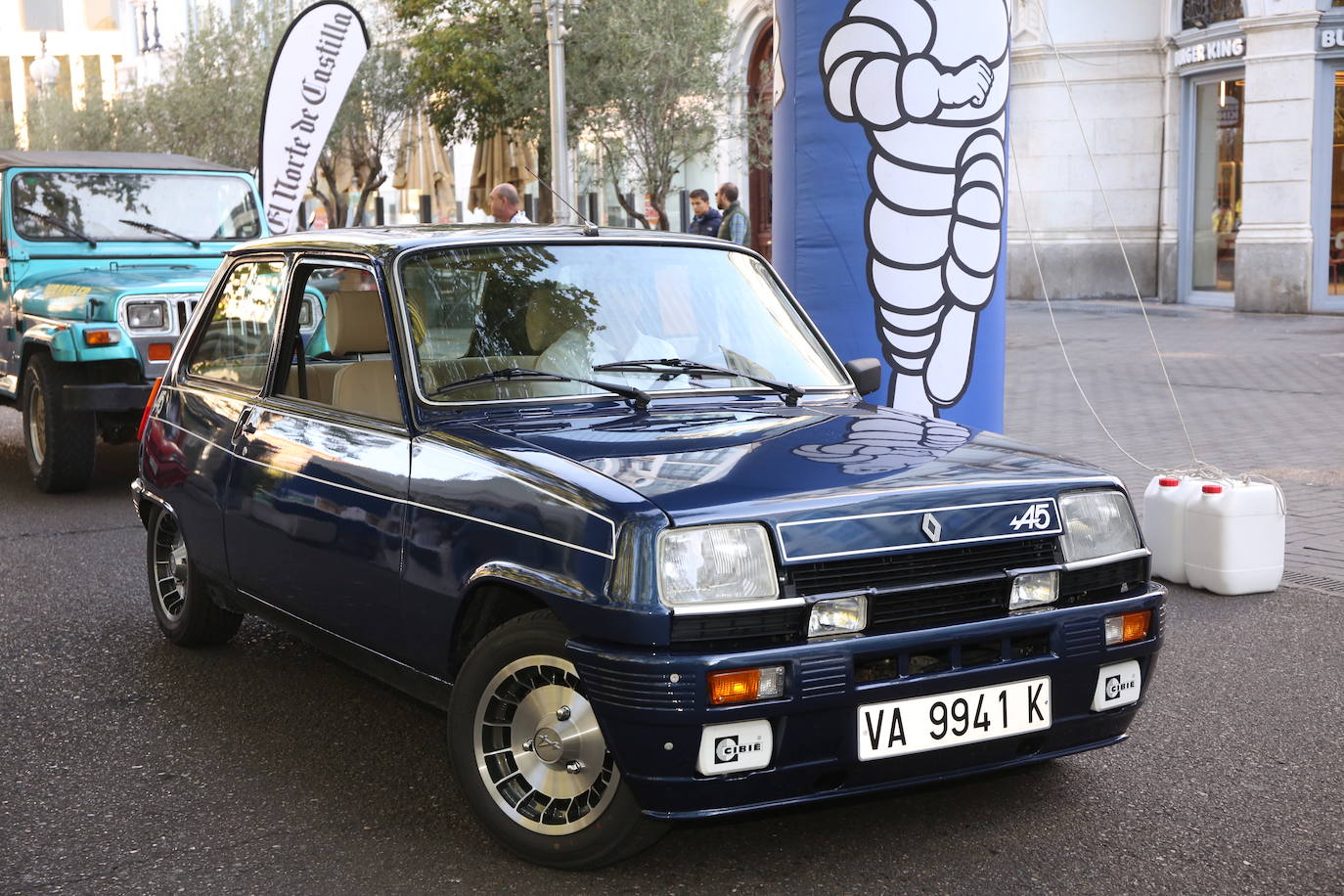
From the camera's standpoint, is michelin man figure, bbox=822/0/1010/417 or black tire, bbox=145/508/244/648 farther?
michelin man figure, bbox=822/0/1010/417

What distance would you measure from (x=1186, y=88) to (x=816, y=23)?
61.3 ft

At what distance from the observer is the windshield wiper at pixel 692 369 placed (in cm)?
439

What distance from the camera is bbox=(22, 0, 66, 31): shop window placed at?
258ft

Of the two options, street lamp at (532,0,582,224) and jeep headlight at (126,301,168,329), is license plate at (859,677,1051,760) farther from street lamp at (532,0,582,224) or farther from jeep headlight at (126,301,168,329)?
street lamp at (532,0,582,224)

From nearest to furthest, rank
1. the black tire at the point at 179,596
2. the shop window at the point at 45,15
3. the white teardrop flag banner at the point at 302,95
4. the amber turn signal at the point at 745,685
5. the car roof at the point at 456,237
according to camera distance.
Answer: the amber turn signal at the point at 745,685, the car roof at the point at 456,237, the black tire at the point at 179,596, the white teardrop flag banner at the point at 302,95, the shop window at the point at 45,15

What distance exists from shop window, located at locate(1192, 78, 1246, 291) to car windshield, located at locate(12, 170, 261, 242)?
53.5ft

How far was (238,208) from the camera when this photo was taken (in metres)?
11.2

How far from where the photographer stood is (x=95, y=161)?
36.0 feet

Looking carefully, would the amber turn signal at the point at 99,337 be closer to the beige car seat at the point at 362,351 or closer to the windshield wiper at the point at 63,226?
the windshield wiper at the point at 63,226

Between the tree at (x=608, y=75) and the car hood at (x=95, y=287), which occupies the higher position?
the tree at (x=608, y=75)

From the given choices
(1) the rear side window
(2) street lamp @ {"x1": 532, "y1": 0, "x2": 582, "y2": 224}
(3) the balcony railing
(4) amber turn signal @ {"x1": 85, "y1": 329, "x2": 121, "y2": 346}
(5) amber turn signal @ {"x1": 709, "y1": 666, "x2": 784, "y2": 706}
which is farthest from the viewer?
(3) the balcony railing

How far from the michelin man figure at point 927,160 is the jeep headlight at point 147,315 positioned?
438 centimetres

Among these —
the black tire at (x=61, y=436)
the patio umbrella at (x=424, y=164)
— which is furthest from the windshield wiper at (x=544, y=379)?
the patio umbrella at (x=424, y=164)

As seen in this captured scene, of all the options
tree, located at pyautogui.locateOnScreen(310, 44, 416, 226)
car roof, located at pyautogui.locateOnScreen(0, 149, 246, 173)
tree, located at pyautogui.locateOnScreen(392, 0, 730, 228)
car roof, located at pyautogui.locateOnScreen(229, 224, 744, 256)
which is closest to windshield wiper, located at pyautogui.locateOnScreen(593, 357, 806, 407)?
car roof, located at pyautogui.locateOnScreen(229, 224, 744, 256)
